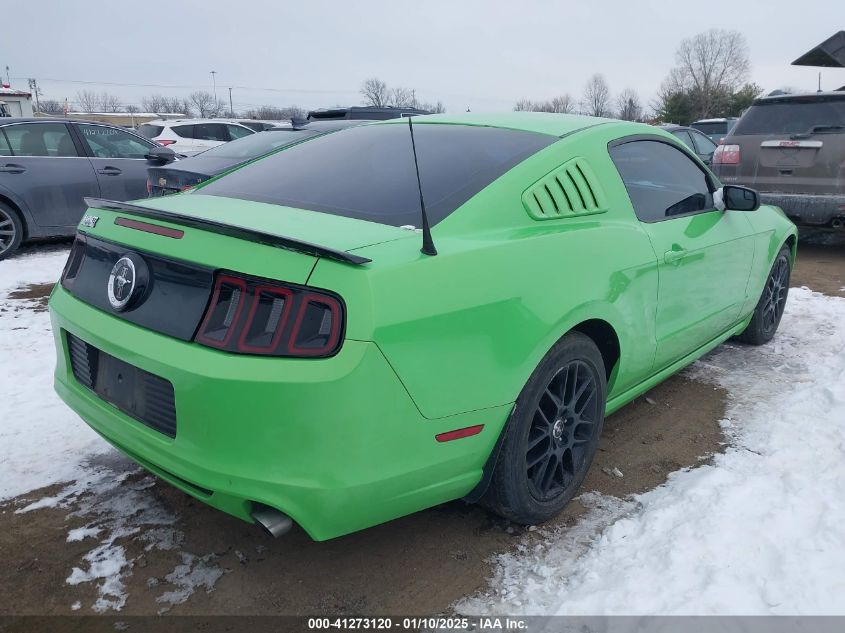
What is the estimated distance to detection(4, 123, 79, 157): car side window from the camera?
7242 mm

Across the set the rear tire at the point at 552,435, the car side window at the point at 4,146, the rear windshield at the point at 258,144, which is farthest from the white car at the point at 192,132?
the rear tire at the point at 552,435

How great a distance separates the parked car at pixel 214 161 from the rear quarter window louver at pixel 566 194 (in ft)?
10.5

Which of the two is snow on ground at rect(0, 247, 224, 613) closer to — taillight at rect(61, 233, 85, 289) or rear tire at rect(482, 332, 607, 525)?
taillight at rect(61, 233, 85, 289)

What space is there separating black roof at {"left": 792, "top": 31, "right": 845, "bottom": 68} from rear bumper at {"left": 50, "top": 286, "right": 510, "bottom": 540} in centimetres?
1141

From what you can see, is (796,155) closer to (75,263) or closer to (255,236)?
(255,236)

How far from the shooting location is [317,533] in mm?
1933

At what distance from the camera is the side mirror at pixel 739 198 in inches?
143

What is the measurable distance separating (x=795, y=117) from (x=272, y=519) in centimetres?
720

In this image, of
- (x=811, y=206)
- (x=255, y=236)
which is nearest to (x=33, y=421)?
(x=255, y=236)

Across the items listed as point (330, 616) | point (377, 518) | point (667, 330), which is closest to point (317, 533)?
point (377, 518)

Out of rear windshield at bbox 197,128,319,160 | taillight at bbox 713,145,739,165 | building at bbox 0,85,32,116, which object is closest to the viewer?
rear windshield at bbox 197,128,319,160

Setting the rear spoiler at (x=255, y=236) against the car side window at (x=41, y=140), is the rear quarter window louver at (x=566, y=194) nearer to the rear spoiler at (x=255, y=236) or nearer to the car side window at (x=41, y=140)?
the rear spoiler at (x=255, y=236)

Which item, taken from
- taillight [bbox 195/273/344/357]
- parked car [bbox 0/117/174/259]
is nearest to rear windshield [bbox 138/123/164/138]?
parked car [bbox 0/117/174/259]

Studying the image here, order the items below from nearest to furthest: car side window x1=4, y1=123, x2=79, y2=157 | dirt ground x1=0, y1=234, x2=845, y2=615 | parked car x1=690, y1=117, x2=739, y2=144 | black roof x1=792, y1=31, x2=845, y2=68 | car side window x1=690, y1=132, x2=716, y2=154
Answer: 1. dirt ground x1=0, y1=234, x2=845, y2=615
2. car side window x1=4, y1=123, x2=79, y2=157
3. black roof x1=792, y1=31, x2=845, y2=68
4. car side window x1=690, y1=132, x2=716, y2=154
5. parked car x1=690, y1=117, x2=739, y2=144
